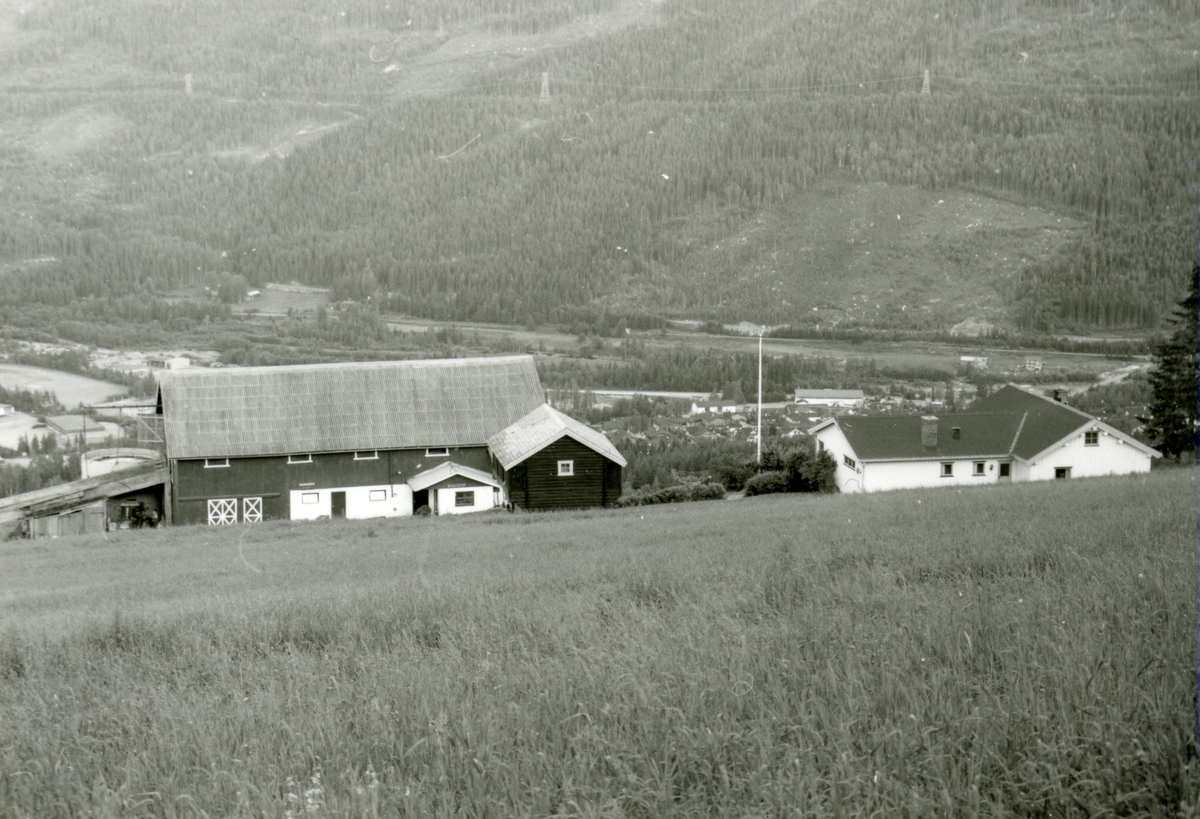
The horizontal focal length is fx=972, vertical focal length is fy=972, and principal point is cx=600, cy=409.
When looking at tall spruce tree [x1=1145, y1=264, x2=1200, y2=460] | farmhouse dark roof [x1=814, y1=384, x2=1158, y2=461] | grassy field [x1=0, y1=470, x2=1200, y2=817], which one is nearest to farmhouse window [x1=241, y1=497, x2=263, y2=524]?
farmhouse dark roof [x1=814, y1=384, x2=1158, y2=461]

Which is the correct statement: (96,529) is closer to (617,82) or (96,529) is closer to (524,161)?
(524,161)

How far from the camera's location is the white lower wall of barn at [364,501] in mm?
39188

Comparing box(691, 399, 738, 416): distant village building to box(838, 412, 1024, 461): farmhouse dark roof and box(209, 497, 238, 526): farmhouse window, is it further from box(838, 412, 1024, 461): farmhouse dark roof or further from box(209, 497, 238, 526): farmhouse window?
box(209, 497, 238, 526): farmhouse window

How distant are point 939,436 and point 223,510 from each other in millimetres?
29300

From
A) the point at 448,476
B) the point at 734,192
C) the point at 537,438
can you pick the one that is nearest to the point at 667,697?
the point at 537,438

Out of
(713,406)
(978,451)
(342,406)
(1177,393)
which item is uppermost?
(342,406)

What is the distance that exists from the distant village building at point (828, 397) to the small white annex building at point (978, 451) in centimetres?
2591

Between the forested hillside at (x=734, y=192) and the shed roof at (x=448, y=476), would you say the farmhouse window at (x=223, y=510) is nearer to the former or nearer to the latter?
the shed roof at (x=448, y=476)

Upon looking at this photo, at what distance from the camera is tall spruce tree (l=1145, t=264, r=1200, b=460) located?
3822 centimetres

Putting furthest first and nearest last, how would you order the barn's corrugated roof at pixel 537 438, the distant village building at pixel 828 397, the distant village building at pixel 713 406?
the distant village building at pixel 828 397, the distant village building at pixel 713 406, the barn's corrugated roof at pixel 537 438

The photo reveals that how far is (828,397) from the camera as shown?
6994 centimetres

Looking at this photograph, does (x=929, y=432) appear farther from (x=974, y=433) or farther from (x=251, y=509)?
(x=251, y=509)

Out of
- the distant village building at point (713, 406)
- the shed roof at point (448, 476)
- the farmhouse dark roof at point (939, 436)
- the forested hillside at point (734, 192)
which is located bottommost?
the shed roof at point (448, 476)

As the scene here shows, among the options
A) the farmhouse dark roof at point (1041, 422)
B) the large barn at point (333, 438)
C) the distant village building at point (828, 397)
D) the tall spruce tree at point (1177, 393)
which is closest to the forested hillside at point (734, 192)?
the distant village building at point (828, 397)
